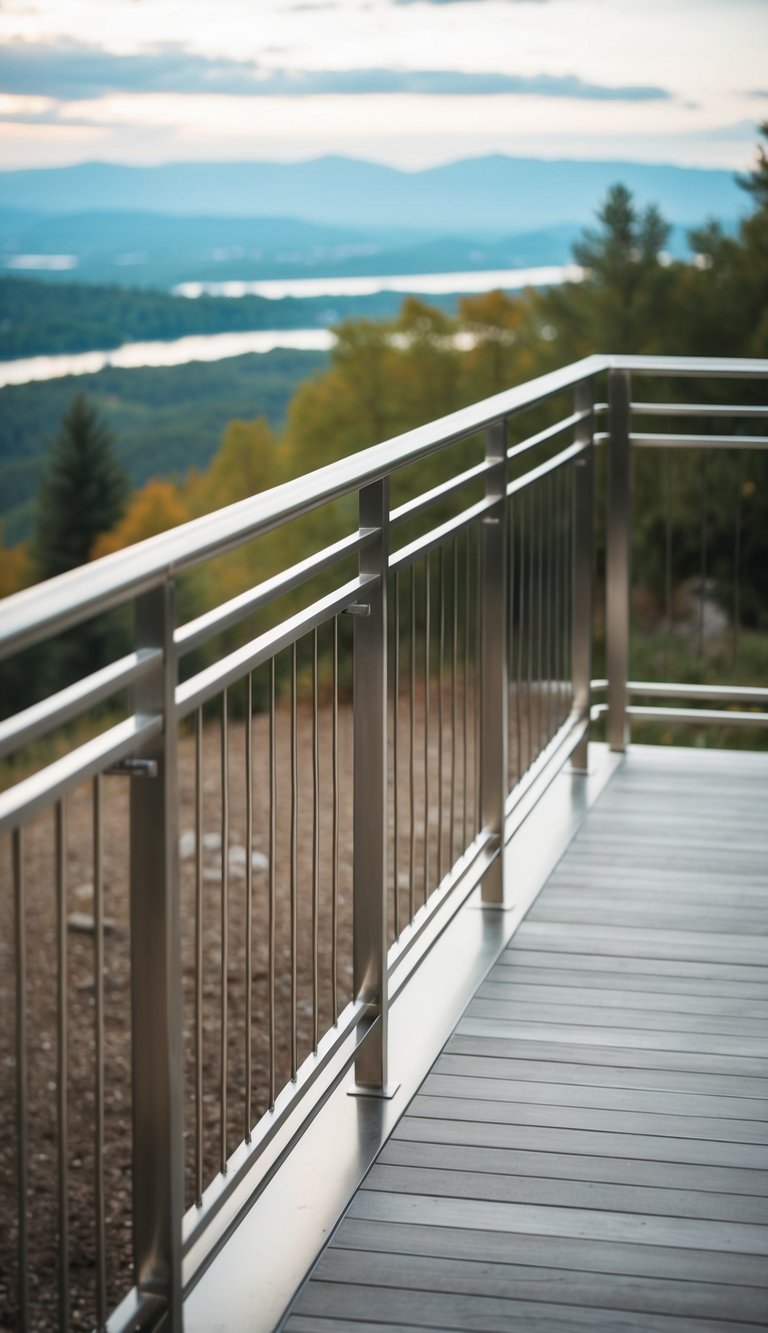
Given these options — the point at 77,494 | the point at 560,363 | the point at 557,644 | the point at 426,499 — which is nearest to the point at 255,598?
the point at 426,499

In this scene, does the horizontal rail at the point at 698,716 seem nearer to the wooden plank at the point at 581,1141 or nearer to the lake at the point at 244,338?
the wooden plank at the point at 581,1141

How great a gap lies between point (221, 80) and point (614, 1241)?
47926 millimetres

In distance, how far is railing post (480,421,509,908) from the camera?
340 centimetres

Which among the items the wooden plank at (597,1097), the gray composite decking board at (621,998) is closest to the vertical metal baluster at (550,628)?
the gray composite decking board at (621,998)

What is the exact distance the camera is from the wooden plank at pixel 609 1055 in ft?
9.68

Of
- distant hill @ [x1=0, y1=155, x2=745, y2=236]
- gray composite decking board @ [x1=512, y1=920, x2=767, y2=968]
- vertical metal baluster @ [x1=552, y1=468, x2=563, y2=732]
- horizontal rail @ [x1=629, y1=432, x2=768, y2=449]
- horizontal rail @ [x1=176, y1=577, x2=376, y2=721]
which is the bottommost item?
gray composite decking board @ [x1=512, y1=920, x2=767, y2=968]

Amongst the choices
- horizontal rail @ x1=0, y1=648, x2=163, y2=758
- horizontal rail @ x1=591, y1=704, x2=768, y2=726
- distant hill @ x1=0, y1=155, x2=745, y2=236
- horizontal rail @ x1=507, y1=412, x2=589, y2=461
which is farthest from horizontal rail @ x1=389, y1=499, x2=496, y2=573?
distant hill @ x1=0, y1=155, x2=745, y2=236

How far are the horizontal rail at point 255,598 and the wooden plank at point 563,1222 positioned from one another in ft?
3.15

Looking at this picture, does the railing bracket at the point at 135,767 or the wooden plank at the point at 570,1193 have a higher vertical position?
the railing bracket at the point at 135,767

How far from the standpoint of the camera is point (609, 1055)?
9.87 feet

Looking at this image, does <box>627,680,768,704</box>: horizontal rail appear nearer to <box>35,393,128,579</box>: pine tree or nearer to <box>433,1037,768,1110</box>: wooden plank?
<box>433,1037,768,1110</box>: wooden plank

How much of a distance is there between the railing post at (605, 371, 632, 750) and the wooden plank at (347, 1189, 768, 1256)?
2.87m

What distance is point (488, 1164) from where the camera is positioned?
2570 millimetres

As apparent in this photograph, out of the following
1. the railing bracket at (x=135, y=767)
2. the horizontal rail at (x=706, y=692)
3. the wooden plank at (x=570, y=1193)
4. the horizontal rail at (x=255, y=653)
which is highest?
the horizontal rail at (x=255, y=653)
